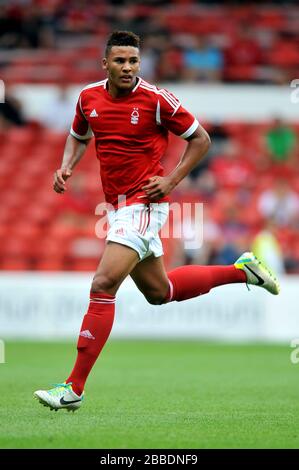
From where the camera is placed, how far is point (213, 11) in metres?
19.2

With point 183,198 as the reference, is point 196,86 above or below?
above

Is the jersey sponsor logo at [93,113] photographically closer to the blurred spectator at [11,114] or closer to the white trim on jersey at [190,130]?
the white trim on jersey at [190,130]

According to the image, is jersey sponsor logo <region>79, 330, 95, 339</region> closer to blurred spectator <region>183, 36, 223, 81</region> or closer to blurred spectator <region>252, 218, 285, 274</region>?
blurred spectator <region>252, 218, 285, 274</region>

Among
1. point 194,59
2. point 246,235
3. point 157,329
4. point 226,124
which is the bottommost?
point 157,329

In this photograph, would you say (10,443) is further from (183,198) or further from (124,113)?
(183,198)

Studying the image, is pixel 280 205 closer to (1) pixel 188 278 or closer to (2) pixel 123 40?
(1) pixel 188 278

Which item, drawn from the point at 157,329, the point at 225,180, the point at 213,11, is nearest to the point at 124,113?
the point at 157,329

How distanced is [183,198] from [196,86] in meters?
2.73

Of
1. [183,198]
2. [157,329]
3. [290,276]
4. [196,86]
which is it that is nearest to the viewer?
[157,329]

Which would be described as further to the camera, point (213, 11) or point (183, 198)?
point (213, 11)

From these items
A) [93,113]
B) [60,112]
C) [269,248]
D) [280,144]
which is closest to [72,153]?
[93,113]

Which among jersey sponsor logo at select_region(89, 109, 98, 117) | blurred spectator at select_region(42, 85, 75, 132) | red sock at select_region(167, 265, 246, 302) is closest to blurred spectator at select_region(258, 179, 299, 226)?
blurred spectator at select_region(42, 85, 75, 132)

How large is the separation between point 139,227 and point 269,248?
8177 millimetres
